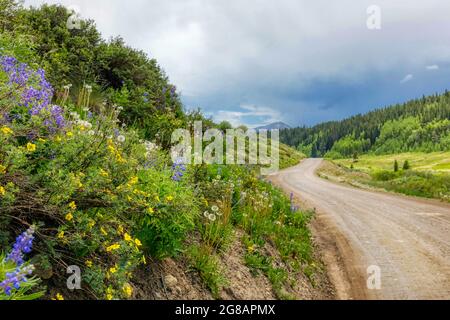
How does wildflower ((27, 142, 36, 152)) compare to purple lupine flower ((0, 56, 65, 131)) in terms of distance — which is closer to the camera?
wildflower ((27, 142, 36, 152))

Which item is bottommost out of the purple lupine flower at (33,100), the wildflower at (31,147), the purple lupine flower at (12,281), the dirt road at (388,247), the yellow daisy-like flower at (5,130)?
the dirt road at (388,247)

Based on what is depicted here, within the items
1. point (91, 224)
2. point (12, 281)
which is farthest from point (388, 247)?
point (12, 281)

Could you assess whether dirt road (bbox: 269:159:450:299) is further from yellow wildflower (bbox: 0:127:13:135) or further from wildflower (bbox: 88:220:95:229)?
yellow wildflower (bbox: 0:127:13:135)

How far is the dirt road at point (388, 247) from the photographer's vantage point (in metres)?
8.28

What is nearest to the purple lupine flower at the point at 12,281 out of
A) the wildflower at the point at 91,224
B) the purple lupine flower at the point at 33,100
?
the wildflower at the point at 91,224

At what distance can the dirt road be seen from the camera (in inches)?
326

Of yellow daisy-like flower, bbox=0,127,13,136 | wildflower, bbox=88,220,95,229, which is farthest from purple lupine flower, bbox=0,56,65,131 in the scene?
wildflower, bbox=88,220,95,229

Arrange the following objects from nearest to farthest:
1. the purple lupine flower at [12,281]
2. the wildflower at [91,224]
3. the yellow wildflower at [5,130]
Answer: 1. the purple lupine flower at [12,281]
2. the yellow wildflower at [5,130]
3. the wildflower at [91,224]

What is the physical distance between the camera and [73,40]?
11.4 m

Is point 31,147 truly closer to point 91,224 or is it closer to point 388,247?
point 91,224

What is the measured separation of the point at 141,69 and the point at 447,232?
11625mm

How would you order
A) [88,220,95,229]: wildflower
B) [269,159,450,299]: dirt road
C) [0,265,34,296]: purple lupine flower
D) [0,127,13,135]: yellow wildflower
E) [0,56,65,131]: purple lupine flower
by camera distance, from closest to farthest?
[0,265,34,296]: purple lupine flower → [0,127,13,135]: yellow wildflower → [88,220,95,229]: wildflower → [0,56,65,131]: purple lupine flower → [269,159,450,299]: dirt road

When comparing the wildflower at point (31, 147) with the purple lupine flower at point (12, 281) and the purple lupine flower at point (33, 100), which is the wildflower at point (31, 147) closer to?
the purple lupine flower at point (33, 100)

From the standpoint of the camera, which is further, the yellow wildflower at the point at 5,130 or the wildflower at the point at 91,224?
the wildflower at the point at 91,224
